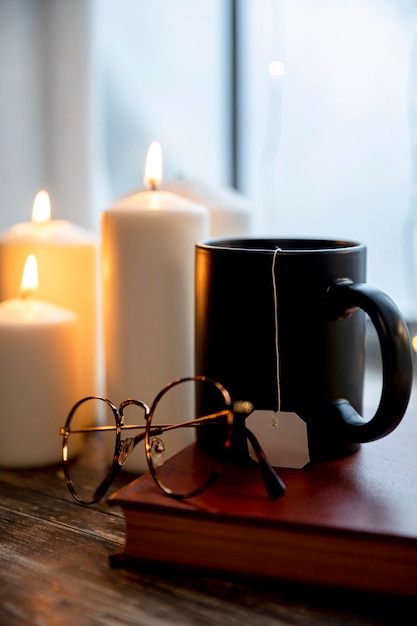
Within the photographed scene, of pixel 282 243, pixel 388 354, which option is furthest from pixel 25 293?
pixel 388 354

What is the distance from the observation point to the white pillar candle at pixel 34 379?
659 millimetres

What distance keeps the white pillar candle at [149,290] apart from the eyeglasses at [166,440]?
0.08 ft

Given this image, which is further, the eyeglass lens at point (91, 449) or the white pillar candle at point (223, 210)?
the white pillar candle at point (223, 210)

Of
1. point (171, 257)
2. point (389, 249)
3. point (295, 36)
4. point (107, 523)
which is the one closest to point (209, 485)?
point (107, 523)

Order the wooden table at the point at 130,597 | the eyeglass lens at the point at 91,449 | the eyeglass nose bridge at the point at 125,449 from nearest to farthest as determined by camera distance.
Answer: the wooden table at the point at 130,597, the eyeglass nose bridge at the point at 125,449, the eyeglass lens at the point at 91,449

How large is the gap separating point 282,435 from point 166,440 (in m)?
0.15

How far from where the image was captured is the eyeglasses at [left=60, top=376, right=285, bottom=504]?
495mm

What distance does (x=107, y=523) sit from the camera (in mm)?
564

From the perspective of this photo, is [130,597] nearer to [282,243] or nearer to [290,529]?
[290,529]

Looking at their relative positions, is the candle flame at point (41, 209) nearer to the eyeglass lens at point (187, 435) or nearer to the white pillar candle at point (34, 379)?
the white pillar candle at point (34, 379)

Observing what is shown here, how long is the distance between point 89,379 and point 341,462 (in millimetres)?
291

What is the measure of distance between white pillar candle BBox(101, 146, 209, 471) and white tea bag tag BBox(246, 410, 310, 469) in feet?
0.42

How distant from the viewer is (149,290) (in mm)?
642

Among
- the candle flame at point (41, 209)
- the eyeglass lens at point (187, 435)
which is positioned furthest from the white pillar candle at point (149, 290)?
the candle flame at point (41, 209)
